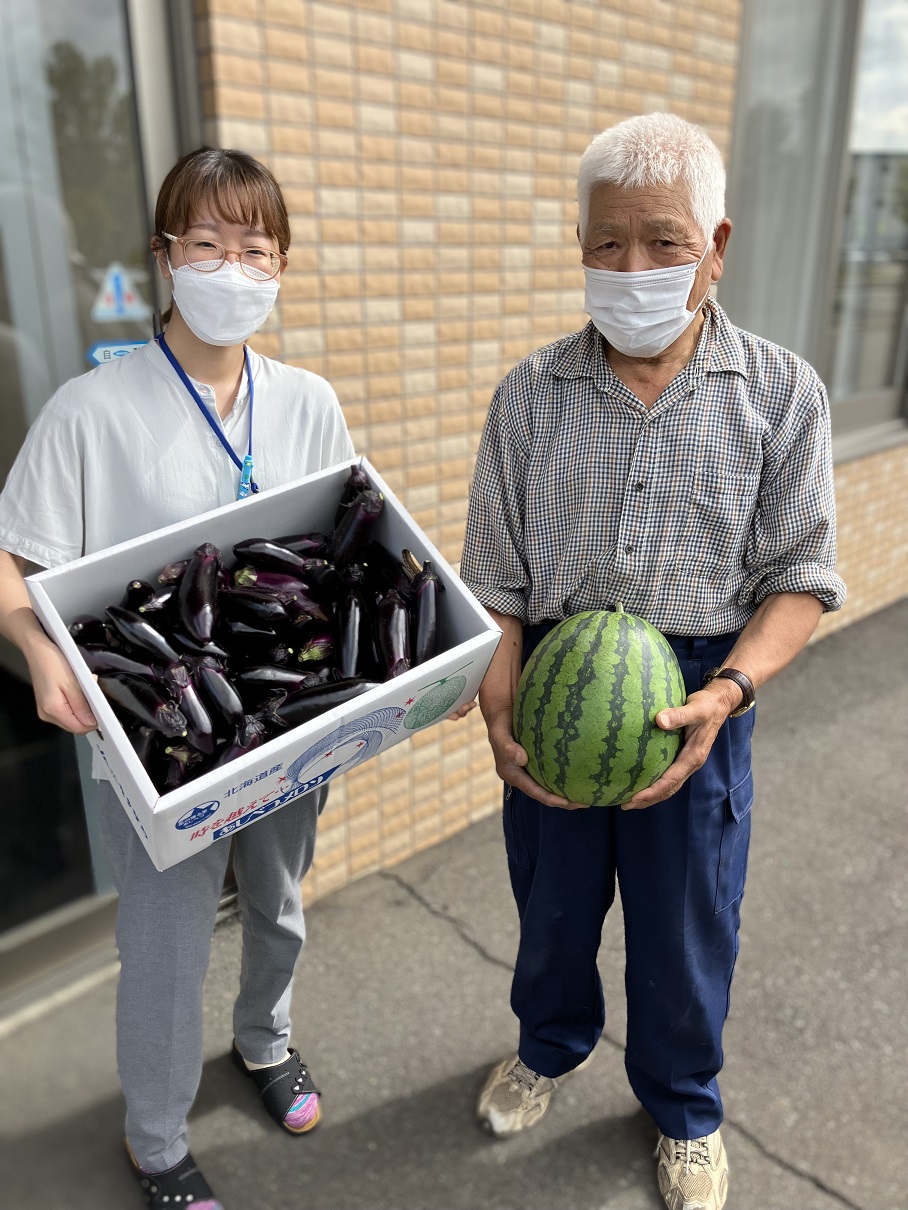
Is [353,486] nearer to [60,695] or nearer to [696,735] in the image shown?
[60,695]

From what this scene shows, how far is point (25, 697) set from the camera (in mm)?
3328

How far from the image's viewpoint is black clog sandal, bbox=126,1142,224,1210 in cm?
238

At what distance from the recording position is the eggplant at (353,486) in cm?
206

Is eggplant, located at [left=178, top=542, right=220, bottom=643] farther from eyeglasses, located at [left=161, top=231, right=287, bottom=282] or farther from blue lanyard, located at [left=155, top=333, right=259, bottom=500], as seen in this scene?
eyeglasses, located at [left=161, top=231, right=287, bottom=282]

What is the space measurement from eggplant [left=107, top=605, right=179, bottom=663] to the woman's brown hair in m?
0.81

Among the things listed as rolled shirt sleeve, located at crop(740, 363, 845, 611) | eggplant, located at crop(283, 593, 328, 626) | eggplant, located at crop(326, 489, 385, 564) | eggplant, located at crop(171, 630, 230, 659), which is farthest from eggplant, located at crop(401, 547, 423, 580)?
rolled shirt sleeve, located at crop(740, 363, 845, 611)

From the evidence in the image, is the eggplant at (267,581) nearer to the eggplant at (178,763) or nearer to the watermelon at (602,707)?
the eggplant at (178,763)

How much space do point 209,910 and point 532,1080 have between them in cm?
A: 116

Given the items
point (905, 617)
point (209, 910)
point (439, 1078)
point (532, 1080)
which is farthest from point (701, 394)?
point (905, 617)

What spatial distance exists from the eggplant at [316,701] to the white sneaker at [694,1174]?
1672mm

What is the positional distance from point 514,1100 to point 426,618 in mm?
1605

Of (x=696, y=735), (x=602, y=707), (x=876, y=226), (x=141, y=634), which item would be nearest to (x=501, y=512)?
(x=602, y=707)

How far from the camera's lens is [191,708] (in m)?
1.72

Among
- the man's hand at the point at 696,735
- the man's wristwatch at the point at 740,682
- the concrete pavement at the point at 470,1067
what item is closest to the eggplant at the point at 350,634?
the man's hand at the point at 696,735
